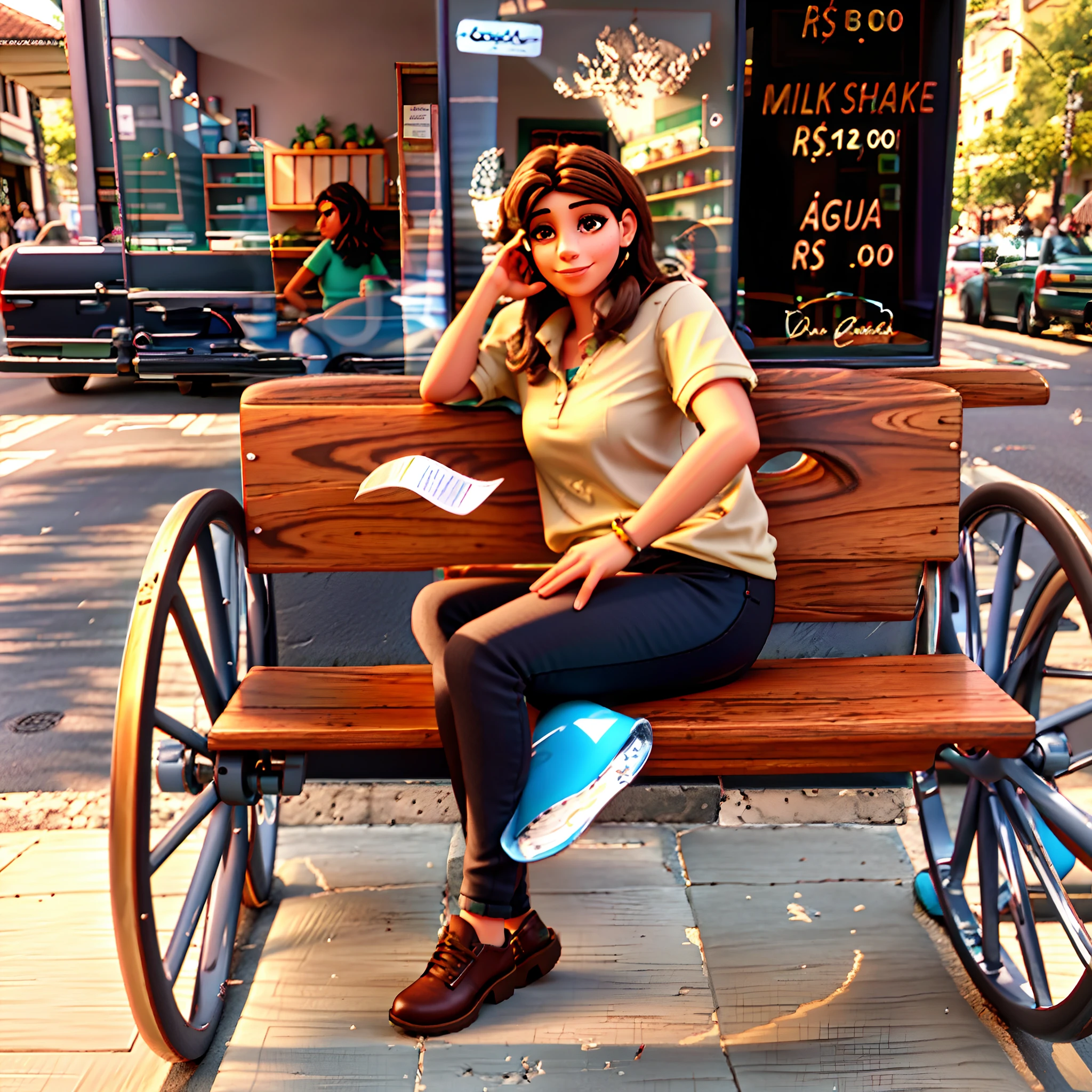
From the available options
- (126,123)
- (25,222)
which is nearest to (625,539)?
(126,123)

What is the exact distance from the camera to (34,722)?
10.5ft

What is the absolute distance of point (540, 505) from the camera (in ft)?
7.29

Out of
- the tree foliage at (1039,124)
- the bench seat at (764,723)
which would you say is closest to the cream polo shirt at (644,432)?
the bench seat at (764,723)

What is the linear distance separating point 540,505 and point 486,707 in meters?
0.62

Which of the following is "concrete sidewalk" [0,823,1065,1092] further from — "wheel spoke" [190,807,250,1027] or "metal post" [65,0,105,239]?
"metal post" [65,0,105,239]

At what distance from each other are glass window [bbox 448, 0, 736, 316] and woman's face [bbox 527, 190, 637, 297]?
69.3 inches

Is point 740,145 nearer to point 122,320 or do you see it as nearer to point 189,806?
point 189,806

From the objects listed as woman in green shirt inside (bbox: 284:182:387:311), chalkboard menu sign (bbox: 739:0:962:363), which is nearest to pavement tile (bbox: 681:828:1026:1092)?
chalkboard menu sign (bbox: 739:0:962:363)

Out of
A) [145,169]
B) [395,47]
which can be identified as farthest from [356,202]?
[395,47]

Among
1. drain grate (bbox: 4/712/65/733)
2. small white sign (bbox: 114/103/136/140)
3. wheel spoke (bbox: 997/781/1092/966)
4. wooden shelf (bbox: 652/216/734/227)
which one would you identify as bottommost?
drain grate (bbox: 4/712/65/733)

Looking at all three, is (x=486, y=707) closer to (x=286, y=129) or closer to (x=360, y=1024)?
(x=360, y=1024)

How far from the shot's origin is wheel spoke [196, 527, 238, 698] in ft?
6.86

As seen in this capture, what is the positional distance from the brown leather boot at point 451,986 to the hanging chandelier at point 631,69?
310cm

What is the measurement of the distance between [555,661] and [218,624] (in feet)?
2.47
